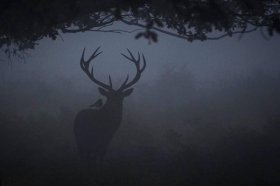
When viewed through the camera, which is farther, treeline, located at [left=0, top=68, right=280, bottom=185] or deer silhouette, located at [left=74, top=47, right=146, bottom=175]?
deer silhouette, located at [left=74, top=47, right=146, bottom=175]

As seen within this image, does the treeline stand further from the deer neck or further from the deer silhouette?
the deer neck

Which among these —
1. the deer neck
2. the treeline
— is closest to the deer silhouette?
the deer neck

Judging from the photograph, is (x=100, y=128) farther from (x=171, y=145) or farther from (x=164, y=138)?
(x=164, y=138)

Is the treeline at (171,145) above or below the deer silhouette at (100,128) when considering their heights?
below

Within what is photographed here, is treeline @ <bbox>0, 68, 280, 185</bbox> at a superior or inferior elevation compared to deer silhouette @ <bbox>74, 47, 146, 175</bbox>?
inferior

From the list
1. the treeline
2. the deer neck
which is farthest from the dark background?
the deer neck

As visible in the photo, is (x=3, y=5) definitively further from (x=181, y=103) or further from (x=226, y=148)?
(x=181, y=103)

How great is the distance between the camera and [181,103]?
14273 millimetres

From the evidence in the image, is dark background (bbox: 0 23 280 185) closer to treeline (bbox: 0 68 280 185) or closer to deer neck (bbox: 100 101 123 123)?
treeline (bbox: 0 68 280 185)

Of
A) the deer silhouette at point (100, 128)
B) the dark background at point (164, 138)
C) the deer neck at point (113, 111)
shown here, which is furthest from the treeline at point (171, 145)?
the deer neck at point (113, 111)

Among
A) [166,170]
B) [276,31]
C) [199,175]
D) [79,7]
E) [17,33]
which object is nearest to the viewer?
[276,31]

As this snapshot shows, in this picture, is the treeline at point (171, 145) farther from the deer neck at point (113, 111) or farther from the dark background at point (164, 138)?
the deer neck at point (113, 111)

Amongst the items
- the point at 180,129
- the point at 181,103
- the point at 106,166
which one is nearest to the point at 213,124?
the point at 180,129

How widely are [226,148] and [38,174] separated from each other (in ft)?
21.4
